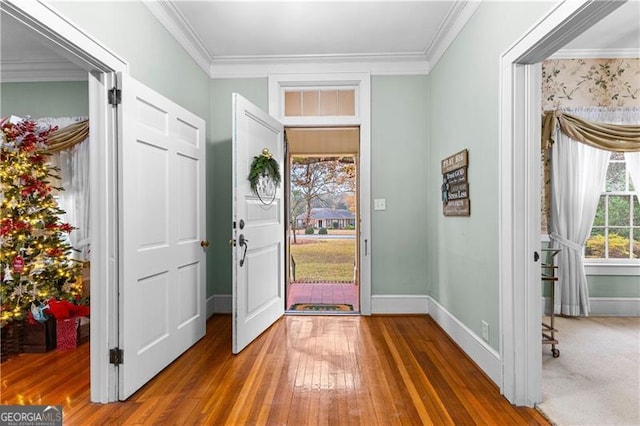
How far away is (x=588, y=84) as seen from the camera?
3.66m

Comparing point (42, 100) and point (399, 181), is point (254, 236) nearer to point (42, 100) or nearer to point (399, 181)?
point (399, 181)

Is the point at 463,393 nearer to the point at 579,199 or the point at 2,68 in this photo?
the point at 579,199

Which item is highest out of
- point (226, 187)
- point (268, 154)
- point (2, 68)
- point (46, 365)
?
point (2, 68)

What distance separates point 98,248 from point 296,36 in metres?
2.44

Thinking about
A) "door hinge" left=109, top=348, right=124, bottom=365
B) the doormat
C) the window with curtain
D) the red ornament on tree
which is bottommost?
the doormat

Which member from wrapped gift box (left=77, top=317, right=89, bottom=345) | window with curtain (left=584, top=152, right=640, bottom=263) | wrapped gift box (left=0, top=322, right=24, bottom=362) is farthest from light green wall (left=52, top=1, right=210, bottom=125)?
window with curtain (left=584, top=152, right=640, bottom=263)

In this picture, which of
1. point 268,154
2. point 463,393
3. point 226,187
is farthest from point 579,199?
point 226,187

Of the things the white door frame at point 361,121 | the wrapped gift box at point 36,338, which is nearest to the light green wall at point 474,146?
the white door frame at point 361,121

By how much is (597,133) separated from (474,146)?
1935mm

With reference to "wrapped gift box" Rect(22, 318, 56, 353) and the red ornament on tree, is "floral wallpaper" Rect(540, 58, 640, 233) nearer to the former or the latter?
"wrapped gift box" Rect(22, 318, 56, 353)

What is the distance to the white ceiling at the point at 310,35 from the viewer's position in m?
2.79

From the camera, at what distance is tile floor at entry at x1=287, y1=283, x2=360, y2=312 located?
4.62m

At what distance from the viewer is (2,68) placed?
142 inches

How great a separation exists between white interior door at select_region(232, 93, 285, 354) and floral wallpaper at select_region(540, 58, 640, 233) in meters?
2.76
